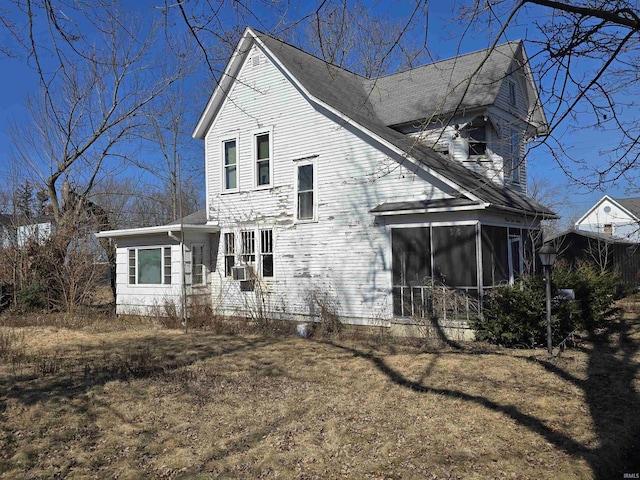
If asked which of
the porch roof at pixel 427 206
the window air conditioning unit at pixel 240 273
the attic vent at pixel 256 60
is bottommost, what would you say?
the window air conditioning unit at pixel 240 273

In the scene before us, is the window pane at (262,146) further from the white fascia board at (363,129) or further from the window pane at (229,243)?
the window pane at (229,243)

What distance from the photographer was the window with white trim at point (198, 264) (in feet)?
49.6

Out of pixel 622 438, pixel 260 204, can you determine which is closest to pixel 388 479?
pixel 622 438

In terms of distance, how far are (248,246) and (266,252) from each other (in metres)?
0.74

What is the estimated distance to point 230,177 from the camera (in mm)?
15273

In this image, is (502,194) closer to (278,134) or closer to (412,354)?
(412,354)

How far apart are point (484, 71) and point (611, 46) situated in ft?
31.7

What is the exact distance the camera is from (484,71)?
47.0 ft

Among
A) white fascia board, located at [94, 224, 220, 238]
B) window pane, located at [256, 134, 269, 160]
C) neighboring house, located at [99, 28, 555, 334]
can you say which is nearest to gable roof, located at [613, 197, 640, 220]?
neighboring house, located at [99, 28, 555, 334]

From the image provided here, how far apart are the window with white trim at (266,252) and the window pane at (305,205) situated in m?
1.19

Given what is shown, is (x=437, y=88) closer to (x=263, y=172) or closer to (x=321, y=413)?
(x=263, y=172)

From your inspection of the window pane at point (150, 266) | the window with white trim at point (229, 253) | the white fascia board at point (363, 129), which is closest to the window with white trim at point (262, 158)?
the white fascia board at point (363, 129)

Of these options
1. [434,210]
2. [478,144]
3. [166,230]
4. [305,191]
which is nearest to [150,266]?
[166,230]

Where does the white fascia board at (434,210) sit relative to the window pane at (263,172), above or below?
below
